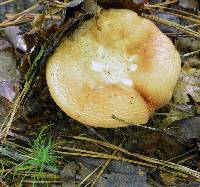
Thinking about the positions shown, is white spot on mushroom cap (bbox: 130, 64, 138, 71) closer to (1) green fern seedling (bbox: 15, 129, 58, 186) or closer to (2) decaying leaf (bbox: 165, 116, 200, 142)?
(2) decaying leaf (bbox: 165, 116, 200, 142)

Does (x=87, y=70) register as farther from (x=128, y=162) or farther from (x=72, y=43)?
(x=128, y=162)

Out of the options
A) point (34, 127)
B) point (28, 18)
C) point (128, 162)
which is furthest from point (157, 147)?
point (28, 18)

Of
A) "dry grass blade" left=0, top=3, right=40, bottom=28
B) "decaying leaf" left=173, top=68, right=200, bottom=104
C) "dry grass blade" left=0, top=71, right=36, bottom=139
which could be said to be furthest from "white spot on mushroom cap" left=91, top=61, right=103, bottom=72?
"dry grass blade" left=0, top=3, right=40, bottom=28

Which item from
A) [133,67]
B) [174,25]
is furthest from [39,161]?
[174,25]

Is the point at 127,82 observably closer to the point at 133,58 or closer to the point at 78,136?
the point at 133,58

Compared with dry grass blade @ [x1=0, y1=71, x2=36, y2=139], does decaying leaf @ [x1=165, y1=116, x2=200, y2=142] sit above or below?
below

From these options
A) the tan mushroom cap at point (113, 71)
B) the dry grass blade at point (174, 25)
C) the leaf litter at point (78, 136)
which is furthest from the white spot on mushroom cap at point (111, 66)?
the dry grass blade at point (174, 25)
